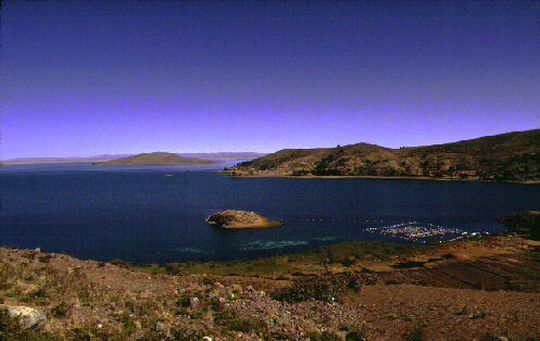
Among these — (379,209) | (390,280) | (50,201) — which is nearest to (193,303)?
(390,280)

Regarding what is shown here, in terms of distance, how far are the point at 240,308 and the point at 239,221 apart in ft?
149

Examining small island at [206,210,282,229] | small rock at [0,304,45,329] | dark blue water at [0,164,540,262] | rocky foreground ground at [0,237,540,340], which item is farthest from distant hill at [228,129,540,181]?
small rock at [0,304,45,329]

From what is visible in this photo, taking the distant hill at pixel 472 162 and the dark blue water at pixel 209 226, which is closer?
the dark blue water at pixel 209 226

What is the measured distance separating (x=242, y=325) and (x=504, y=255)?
120 feet

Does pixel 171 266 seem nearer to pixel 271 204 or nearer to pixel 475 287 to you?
pixel 475 287

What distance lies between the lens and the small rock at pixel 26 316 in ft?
40.6

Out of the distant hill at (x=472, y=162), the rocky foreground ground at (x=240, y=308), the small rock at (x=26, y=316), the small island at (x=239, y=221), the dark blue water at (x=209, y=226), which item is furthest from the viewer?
the distant hill at (x=472, y=162)

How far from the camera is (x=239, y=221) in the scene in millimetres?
62969

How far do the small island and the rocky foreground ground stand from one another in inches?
1349

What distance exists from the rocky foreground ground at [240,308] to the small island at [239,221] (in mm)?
34272

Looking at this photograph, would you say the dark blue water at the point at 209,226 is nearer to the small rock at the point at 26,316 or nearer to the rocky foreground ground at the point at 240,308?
the rocky foreground ground at the point at 240,308

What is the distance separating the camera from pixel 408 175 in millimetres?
173500

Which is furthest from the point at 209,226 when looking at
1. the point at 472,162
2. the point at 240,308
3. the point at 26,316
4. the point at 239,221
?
the point at 472,162

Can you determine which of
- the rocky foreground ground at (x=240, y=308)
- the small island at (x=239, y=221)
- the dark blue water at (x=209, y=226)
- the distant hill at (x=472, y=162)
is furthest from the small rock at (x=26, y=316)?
the distant hill at (x=472, y=162)
